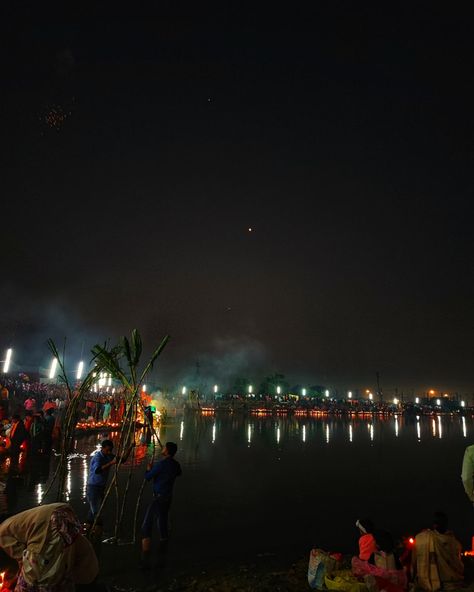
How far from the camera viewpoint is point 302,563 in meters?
7.17

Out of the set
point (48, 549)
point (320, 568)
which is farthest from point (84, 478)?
point (48, 549)

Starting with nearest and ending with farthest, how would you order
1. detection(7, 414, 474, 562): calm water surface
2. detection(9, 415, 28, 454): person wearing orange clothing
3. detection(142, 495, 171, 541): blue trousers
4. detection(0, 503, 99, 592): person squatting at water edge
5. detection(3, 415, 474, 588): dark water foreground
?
detection(0, 503, 99, 592): person squatting at water edge
detection(142, 495, 171, 541): blue trousers
detection(3, 415, 474, 588): dark water foreground
detection(7, 414, 474, 562): calm water surface
detection(9, 415, 28, 454): person wearing orange clothing

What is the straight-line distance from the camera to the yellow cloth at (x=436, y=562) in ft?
19.0

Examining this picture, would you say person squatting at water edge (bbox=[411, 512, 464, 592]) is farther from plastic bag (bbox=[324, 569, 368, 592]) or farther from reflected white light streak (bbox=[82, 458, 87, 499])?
reflected white light streak (bbox=[82, 458, 87, 499])

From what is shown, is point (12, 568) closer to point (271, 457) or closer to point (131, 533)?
point (131, 533)

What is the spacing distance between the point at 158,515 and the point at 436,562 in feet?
16.5

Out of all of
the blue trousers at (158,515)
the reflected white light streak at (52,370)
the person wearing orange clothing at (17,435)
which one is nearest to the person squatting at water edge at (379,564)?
the blue trousers at (158,515)

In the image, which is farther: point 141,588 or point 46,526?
point 141,588

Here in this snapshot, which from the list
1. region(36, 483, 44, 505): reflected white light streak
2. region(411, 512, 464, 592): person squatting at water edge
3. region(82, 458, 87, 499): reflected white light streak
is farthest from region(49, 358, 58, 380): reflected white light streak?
region(411, 512, 464, 592): person squatting at water edge

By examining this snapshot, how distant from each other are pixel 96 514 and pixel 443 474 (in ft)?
57.8

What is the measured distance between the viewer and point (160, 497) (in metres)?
7.34

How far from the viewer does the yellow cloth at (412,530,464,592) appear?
5.80 m

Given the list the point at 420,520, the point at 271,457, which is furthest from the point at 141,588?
the point at 271,457

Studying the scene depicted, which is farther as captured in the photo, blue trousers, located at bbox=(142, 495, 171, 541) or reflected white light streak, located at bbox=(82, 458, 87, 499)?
reflected white light streak, located at bbox=(82, 458, 87, 499)
